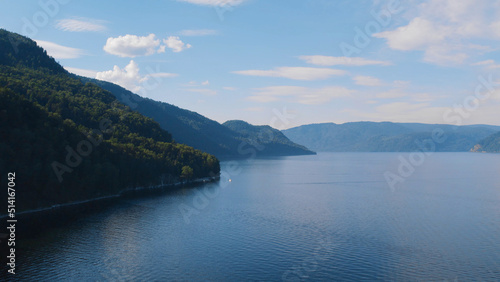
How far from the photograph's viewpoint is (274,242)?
2719 inches

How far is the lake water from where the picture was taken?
175ft

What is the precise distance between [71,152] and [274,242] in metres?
74.7

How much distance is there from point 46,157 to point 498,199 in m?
146

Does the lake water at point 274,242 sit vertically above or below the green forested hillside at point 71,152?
below

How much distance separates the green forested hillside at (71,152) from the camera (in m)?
89.3

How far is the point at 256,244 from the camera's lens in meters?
67.6

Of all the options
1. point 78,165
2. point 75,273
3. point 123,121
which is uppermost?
point 123,121

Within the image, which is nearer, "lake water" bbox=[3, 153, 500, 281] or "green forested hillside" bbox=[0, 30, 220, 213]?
"lake water" bbox=[3, 153, 500, 281]

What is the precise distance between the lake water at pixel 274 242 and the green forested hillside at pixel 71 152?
1475 centimetres

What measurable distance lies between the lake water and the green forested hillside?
1475 cm

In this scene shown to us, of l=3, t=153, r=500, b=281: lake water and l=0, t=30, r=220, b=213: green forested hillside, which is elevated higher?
l=0, t=30, r=220, b=213: green forested hillside

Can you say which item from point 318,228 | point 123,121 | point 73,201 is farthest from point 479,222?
point 123,121

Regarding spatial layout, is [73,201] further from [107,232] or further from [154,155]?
[154,155]

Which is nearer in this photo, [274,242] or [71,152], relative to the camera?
[274,242]
